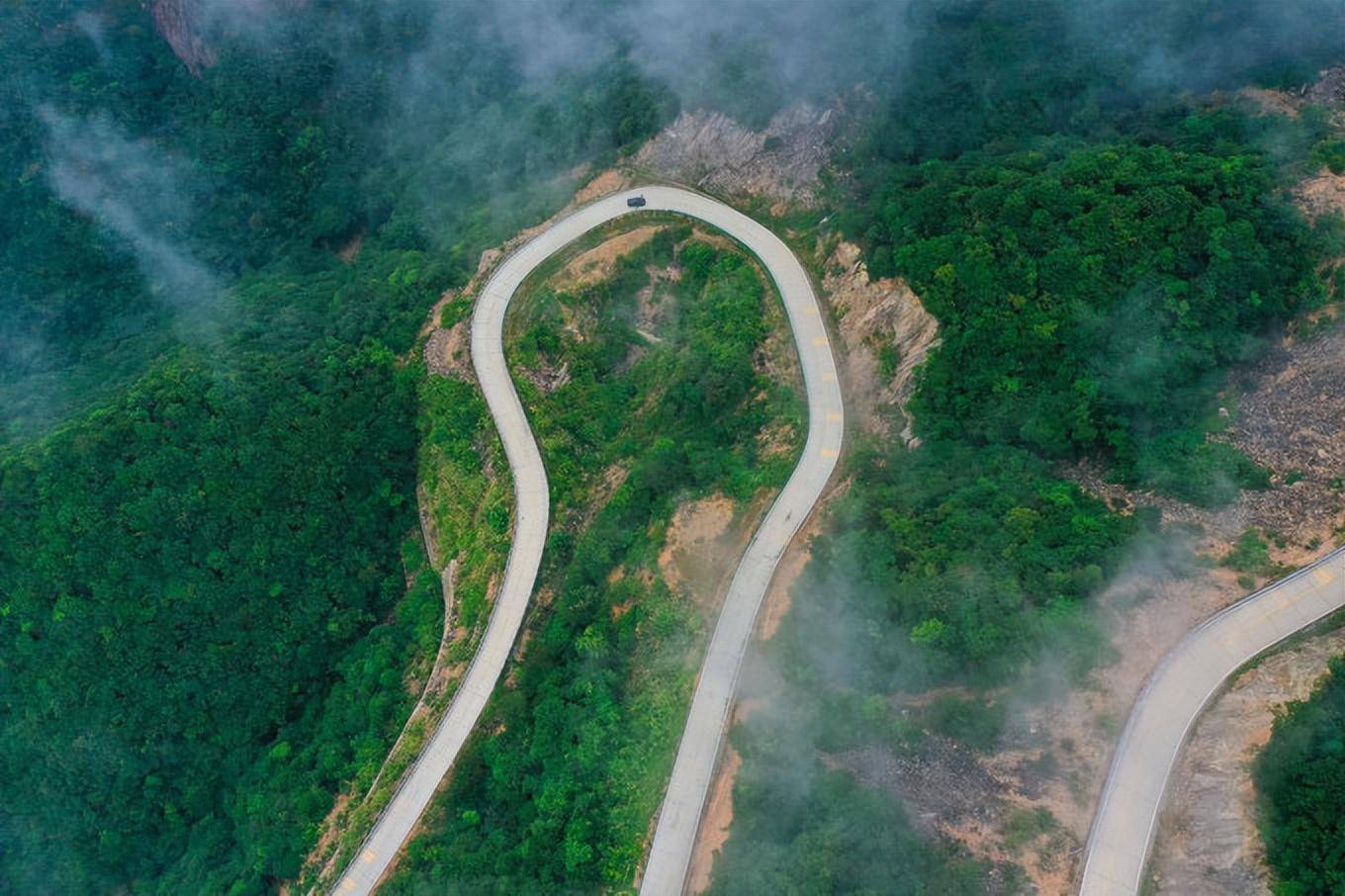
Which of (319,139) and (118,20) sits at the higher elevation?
(118,20)

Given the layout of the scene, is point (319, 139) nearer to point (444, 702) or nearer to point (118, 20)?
point (118, 20)

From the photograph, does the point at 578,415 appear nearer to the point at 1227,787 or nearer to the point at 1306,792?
the point at 1227,787

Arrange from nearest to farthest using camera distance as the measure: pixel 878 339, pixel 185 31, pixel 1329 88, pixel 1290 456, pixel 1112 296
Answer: pixel 1290 456 < pixel 1112 296 < pixel 1329 88 < pixel 878 339 < pixel 185 31

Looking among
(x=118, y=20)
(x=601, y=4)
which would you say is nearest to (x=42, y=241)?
(x=118, y=20)

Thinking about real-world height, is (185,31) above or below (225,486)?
above

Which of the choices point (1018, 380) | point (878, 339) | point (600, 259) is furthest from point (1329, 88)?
point (600, 259)

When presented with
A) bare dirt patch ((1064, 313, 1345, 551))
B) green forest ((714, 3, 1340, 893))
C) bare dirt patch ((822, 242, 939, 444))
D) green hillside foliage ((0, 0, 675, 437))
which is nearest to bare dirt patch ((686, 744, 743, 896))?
green forest ((714, 3, 1340, 893))

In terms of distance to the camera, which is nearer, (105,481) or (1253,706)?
(1253,706)
